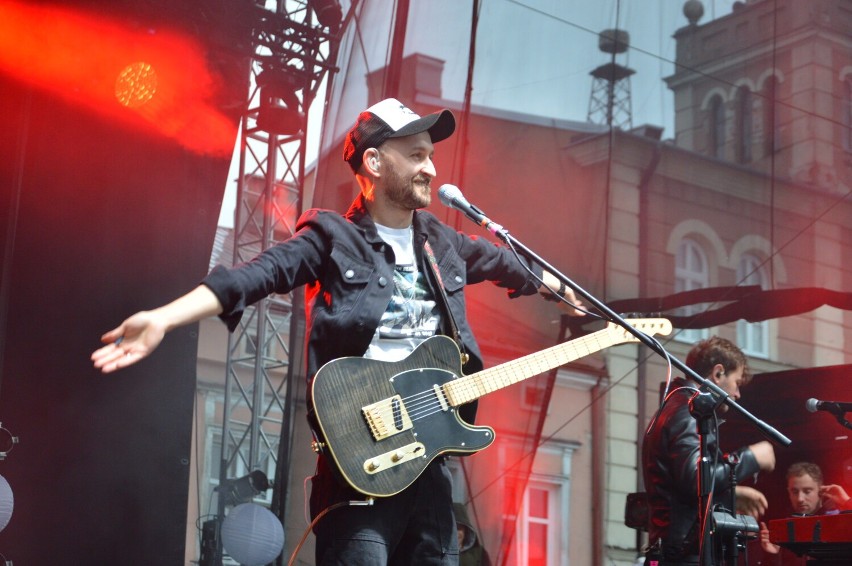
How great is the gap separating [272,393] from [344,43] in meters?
2.05

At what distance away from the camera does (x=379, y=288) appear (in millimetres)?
2889

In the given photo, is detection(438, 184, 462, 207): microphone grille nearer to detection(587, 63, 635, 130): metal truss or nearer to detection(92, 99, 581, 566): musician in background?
detection(92, 99, 581, 566): musician in background

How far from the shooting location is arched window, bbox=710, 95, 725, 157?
5680 mm

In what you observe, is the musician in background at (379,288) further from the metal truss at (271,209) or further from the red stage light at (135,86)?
the metal truss at (271,209)

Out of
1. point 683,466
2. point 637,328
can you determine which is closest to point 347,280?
point 637,328

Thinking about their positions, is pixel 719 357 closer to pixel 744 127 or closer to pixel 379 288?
pixel 379 288

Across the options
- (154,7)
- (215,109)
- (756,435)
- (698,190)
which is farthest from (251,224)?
(756,435)

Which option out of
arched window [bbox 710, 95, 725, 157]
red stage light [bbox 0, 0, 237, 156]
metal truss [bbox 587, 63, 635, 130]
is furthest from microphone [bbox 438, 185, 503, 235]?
arched window [bbox 710, 95, 725, 157]

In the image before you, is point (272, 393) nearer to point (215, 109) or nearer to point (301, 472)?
point (301, 472)

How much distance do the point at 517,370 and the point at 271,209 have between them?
2.86 meters

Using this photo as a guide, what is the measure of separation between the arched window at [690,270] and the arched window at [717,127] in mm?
554

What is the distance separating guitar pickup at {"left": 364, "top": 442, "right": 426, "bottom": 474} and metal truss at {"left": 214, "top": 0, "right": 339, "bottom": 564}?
94.3 inches

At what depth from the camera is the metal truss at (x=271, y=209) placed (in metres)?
5.10

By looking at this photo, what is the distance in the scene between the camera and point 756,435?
533cm
